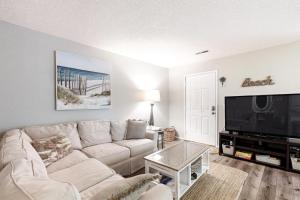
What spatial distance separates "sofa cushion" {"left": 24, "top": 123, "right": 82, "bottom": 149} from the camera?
6.57 ft

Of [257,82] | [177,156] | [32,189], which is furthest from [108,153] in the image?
[257,82]

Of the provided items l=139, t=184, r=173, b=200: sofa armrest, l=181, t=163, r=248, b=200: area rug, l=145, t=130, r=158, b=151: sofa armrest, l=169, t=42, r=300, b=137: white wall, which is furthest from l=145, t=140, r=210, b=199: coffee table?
l=169, t=42, r=300, b=137: white wall

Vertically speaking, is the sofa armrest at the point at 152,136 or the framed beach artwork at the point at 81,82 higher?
the framed beach artwork at the point at 81,82

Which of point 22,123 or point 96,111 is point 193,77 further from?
point 22,123

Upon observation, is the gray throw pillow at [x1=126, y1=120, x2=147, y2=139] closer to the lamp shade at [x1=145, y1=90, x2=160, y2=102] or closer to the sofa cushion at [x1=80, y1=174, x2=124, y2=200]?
the lamp shade at [x1=145, y1=90, x2=160, y2=102]

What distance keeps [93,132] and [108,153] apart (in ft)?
1.93

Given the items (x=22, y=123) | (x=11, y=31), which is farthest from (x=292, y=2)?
(x=22, y=123)

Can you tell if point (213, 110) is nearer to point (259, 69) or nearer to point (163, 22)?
point (259, 69)

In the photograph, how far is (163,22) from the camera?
2064 mm

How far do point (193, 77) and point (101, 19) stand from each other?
9.60ft

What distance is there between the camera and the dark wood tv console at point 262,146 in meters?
2.46

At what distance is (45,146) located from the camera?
1.79 m

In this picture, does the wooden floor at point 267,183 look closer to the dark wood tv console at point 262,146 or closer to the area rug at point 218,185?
the area rug at point 218,185

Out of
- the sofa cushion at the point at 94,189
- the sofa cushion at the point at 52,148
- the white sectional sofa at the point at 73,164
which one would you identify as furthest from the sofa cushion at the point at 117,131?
the sofa cushion at the point at 94,189
